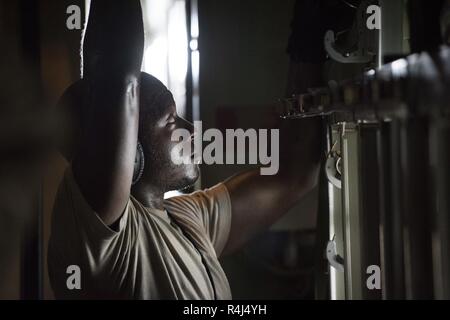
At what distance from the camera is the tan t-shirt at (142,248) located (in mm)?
1330

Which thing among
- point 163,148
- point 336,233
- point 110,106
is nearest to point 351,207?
point 336,233

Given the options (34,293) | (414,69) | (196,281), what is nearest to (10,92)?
(34,293)

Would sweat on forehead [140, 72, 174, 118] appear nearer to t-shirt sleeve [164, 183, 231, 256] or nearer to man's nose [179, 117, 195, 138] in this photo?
man's nose [179, 117, 195, 138]

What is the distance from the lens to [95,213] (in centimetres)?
132

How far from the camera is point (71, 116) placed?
136cm

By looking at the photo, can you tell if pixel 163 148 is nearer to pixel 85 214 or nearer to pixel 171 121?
pixel 171 121

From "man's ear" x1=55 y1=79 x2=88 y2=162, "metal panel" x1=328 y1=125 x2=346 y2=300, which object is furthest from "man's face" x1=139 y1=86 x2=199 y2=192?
"metal panel" x1=328 y1=125 x2=346 y2=300

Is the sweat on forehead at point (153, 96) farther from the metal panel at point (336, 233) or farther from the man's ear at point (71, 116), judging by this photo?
the metal panel at point (336, 233)

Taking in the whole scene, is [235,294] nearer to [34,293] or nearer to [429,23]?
[34,293]

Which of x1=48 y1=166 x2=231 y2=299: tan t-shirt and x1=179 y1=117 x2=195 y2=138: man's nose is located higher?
x1=179 y1=117 x2=195 y2=138: man's nose

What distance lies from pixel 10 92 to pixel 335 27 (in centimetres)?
66

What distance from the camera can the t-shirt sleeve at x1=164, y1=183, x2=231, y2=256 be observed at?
1373mm

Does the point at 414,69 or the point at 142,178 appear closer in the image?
the point at 414,69

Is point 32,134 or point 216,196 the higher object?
point 32,134
